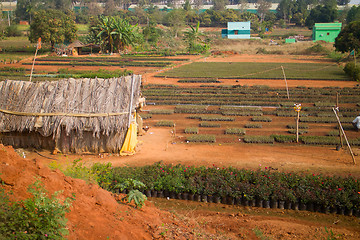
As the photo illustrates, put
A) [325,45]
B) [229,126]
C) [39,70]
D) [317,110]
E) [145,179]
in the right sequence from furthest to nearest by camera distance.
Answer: [325,45] → [39,70] → [317,110] → [229,126] → [145,179]

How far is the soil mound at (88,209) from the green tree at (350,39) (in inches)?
1626

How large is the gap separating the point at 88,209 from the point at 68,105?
7.83 m

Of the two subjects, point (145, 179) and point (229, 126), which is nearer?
point (145, 179)

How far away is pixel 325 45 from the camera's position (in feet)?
198

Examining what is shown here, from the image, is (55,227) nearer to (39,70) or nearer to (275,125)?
(275,125)

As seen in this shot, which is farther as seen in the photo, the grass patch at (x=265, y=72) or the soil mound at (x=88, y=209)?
the grass patch at (x=265, y=72)

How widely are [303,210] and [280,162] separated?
3.58 metres

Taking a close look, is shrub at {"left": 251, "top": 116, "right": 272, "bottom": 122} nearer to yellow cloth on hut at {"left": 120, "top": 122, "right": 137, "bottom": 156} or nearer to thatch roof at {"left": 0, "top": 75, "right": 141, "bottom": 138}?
thatch roof at {"left": 0, "top": 75, "right": 141, "bottom": 138}

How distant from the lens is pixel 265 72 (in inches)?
1449

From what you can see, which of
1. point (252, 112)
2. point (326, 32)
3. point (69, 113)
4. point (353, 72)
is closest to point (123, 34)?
point (353, 72)

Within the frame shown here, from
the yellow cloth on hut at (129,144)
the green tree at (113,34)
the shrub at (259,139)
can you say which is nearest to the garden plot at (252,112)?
the shrub at (259,139)

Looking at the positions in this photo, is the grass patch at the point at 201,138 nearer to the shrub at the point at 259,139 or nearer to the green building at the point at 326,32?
the shrub at the point at 259,139

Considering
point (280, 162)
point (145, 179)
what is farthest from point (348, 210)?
point (145, 179)

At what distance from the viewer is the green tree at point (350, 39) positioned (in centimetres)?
4206
